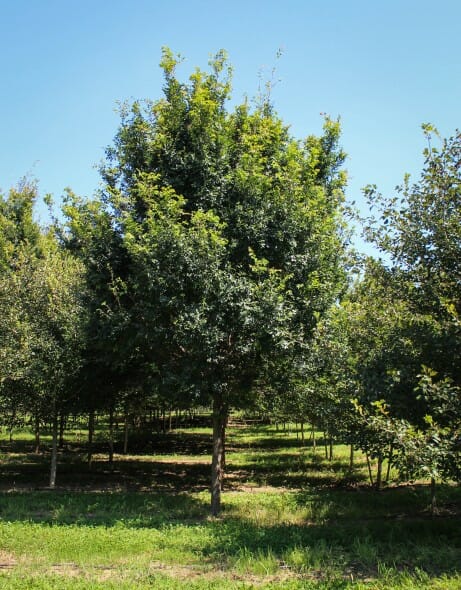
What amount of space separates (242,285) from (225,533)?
205 inches

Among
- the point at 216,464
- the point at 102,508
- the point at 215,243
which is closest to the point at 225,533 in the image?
the point at 216,464

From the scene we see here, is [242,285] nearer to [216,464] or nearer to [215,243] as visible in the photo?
[215,243]

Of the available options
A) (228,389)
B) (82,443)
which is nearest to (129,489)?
(228,389)

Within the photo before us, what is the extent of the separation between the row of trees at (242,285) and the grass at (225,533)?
5.69 feet

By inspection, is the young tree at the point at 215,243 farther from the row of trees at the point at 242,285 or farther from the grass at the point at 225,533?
the grass at the point at 225,533

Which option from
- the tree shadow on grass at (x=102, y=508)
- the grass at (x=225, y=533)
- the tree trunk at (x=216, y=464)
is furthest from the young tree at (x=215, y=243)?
the grass at (x=225, y=533)

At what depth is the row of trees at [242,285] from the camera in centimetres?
849

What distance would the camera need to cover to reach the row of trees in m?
8.49

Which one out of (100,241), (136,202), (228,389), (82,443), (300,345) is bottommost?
(82,443)

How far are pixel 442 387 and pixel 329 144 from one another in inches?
474

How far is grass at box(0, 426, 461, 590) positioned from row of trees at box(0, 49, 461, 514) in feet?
5.69

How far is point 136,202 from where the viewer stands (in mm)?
13445

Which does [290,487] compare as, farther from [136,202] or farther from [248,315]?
[136,202]

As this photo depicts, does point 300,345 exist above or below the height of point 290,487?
above
